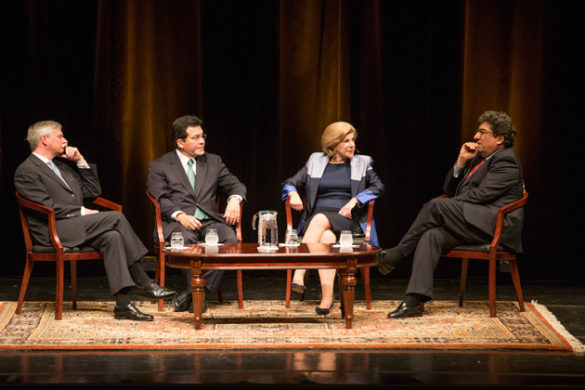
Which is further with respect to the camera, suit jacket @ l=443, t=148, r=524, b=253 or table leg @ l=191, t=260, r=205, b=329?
suit jacket @ l=443, t=148, r=524, b=253

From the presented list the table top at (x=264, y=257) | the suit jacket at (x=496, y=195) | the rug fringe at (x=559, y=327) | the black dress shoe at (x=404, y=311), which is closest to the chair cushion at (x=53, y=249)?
the table top at (x=264, y=257)

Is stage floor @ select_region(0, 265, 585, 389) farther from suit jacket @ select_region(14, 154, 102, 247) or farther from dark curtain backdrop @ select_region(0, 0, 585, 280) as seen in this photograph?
dark curtain backdrop @ select_region(0, 0, 585, 280)

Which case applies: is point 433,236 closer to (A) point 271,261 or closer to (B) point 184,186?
(A) point 271,261

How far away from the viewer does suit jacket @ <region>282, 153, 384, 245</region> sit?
488 cm

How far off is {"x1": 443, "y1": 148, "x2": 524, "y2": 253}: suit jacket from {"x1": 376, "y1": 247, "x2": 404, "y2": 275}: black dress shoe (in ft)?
1.49

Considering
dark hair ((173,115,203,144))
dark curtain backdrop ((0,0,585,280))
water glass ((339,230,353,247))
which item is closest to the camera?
water glass ((339,230,353,247))

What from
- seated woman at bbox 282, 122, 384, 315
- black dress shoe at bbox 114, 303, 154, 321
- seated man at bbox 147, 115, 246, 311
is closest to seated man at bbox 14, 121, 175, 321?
black dress shoe at bbox 114, 303, 154, 321

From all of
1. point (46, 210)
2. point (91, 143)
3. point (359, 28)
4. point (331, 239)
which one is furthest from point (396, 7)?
point (46, 210)

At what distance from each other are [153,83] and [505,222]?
2.89 m

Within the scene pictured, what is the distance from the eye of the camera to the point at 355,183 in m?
4.96

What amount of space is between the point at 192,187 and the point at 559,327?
2343 millimetres

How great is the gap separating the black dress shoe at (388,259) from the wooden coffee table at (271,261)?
0.48 meters

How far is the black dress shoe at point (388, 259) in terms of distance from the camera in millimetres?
4602

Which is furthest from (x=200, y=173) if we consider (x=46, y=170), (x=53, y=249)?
(x=53, y=249)
